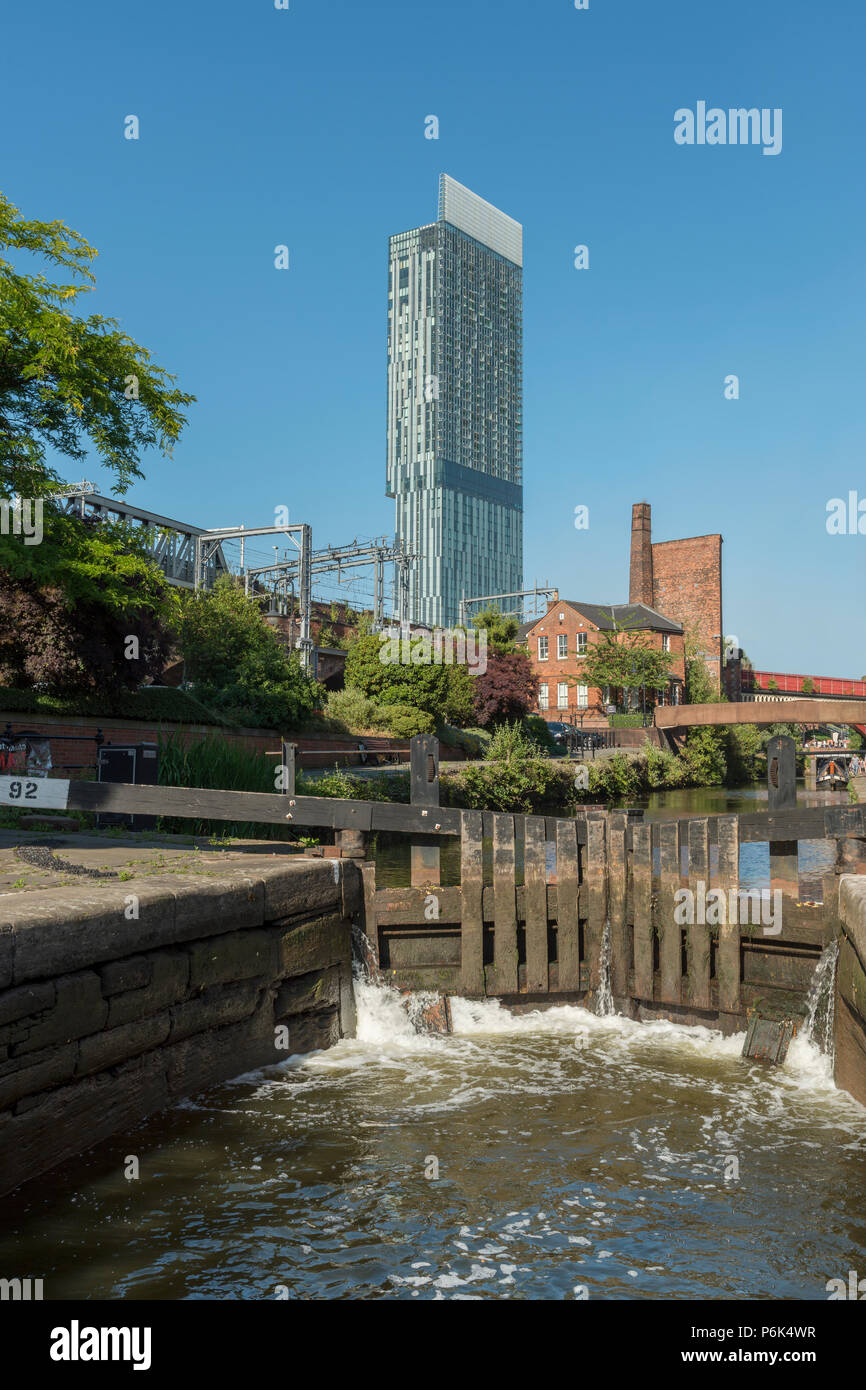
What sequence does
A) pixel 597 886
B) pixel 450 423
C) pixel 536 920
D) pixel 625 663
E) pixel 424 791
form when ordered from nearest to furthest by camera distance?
pixel 536 920, pixel 597 886, pixel 424 791, pixel 625 663, pixel 450 423

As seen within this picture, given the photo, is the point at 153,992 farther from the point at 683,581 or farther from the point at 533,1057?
the point at 683,581

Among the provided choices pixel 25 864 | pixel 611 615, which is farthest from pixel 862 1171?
pixel 611 615

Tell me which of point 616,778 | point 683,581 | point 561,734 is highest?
point 683,581

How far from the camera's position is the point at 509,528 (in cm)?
18662

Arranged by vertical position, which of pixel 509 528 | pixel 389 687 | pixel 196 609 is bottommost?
pixel 389 687

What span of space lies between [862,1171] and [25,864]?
5958 mm

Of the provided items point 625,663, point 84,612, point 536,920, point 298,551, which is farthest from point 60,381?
point 625,663

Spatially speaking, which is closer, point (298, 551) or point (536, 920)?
point (536, 920)

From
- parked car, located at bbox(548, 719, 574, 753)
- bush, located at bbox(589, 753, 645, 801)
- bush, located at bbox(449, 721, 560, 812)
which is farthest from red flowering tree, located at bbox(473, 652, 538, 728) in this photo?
bush, located at bbox(449, 721, 560, 812)

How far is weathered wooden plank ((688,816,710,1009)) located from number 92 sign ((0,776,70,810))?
558cm

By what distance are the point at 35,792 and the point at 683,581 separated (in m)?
67.6

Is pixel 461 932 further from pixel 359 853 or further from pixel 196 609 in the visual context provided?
pixel 196 609

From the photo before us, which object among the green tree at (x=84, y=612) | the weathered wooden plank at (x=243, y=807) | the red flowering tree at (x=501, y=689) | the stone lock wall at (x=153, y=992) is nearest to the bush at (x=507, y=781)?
the red flowering tree at (x=501, y=689)

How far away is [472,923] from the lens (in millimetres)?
8094
